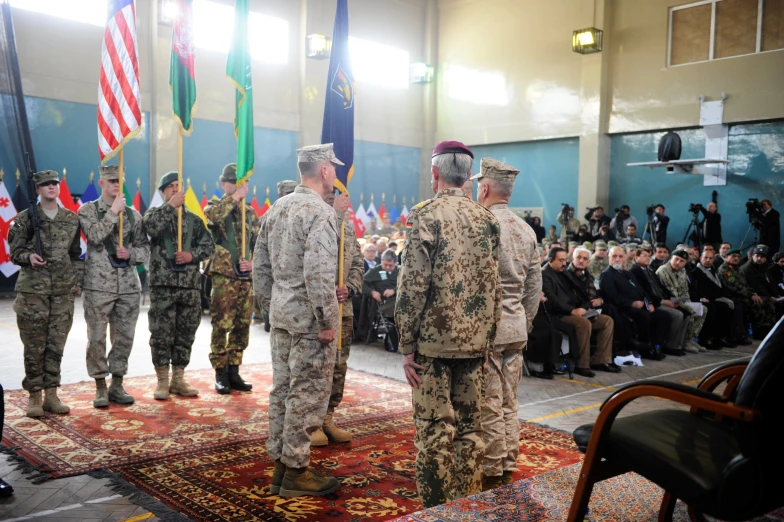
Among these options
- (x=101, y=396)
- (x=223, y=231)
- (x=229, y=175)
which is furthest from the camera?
(x=229, y=175)

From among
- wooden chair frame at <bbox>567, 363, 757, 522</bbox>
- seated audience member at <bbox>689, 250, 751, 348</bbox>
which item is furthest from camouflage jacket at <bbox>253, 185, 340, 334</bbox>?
seated audience member at <bbox>689, 250, 751, 348</bbox>

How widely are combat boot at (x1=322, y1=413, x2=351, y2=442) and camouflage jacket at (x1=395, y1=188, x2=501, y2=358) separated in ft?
5.70

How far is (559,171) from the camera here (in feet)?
54.9

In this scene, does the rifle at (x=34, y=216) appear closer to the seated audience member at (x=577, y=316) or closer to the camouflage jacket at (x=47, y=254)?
the camouflage jacket at (x=47, y=254)

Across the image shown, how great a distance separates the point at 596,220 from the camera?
14438 millimetres

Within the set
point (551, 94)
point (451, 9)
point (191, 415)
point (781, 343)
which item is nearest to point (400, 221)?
point (551, 94)

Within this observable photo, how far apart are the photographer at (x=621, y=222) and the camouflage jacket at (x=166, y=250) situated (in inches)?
423

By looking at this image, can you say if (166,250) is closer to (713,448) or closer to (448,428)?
(448,428)

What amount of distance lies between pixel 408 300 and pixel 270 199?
13631 millimetres

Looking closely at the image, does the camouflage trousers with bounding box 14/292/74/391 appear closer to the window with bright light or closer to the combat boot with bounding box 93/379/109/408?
the combat boot with bounding box 93/379/109/408

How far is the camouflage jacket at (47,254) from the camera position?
483cm

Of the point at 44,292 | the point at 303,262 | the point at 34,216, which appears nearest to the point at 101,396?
the point at 44,292

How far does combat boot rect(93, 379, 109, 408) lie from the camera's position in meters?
5.09

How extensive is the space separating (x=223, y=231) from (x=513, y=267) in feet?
9.91
